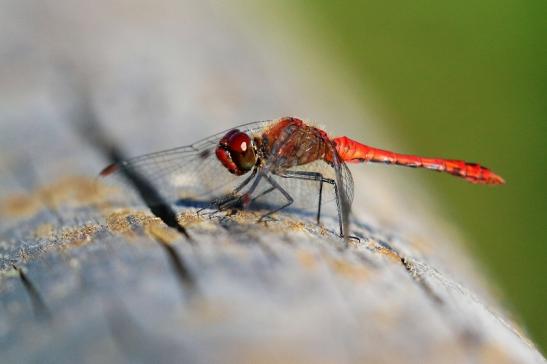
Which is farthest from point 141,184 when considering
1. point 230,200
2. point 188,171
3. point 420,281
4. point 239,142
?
point 420,281

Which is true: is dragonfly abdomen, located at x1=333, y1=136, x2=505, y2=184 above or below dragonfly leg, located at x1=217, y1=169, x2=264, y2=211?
above

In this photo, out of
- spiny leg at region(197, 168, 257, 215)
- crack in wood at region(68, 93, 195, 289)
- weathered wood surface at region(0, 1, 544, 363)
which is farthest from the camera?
spiny leg at region(197, 168, 257, 215)

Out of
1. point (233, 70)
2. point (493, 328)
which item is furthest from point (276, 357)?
point (233, 70)

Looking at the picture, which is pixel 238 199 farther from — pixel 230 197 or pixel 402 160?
pixel 402 160

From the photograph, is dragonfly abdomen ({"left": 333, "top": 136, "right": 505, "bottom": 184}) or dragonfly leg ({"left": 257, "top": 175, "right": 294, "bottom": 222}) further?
dragonfly abdomen ({"left": 333, "top": 136, "right": 505, "bottom": 184})

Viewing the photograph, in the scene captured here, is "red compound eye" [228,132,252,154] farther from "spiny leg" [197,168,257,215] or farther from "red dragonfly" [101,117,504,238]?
"spiny leg" [197,168,257,215]

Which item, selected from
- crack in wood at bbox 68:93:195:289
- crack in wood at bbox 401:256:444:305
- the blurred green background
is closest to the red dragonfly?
crack in wood at bbox 68:93:195:289

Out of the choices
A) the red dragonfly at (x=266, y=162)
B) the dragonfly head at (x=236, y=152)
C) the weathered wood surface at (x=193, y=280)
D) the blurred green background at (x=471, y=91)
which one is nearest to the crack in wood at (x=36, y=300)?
the weathered wood surface at (x=193, y=280)

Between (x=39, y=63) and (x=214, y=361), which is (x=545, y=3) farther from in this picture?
(x=214, y=361)
